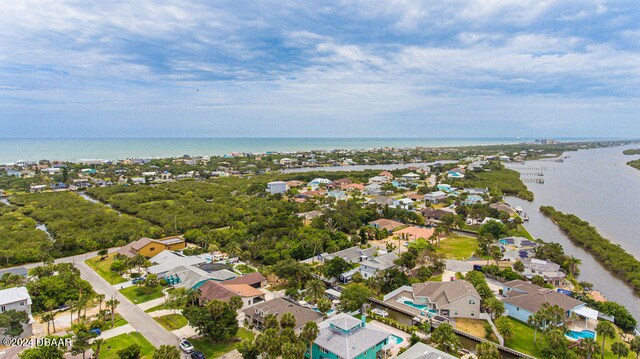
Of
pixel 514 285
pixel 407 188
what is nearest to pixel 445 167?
pixel 407 188

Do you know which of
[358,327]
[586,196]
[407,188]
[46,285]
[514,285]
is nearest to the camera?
[358,327]

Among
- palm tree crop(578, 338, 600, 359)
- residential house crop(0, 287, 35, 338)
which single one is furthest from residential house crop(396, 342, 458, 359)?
residential house crop(0, 287, 35, 338)

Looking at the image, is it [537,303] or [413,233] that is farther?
[413,233]

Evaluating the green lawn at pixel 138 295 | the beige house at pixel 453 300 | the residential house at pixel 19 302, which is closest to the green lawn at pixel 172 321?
the green lawn at pixel 138 295

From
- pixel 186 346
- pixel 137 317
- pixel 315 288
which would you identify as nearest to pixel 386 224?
pixel 315 288

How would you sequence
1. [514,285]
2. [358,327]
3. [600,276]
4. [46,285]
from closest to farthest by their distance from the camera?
[358,327]
[46,285]
[514,285]
[600,276]

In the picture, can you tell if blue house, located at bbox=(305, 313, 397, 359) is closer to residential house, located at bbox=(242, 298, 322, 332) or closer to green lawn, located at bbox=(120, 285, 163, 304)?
residential house, located at bbox=(242, 298, 322, 332)

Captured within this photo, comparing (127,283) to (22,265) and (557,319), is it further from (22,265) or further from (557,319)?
(557,319)

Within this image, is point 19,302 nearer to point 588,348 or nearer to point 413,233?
point 588,348
